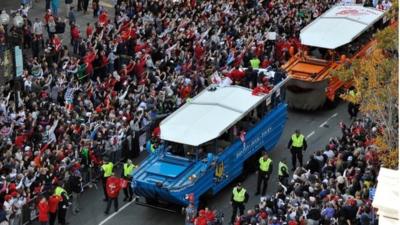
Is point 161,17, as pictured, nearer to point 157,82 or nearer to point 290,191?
point 157,82

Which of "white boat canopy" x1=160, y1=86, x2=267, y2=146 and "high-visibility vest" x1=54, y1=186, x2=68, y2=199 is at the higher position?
"white boat canopy" x1=160, y1=86, x2=267, y2=146

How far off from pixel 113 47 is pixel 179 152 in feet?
30.7

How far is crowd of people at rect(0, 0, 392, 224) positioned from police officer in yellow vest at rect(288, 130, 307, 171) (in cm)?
128

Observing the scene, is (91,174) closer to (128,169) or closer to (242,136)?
(128,169)

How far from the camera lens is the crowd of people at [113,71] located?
87.4 feet

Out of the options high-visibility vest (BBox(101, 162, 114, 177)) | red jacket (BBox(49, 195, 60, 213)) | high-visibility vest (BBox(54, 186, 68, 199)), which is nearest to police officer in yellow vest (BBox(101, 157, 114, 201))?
high-visibility vest (BBox(101, 162, 114, 177))

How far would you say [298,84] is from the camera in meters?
32.4

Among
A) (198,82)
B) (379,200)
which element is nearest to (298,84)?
(198,82)

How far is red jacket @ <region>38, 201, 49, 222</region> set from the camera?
24172 mm

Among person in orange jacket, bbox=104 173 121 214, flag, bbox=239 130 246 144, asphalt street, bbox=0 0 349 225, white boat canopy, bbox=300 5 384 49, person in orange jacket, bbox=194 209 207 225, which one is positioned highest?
white boat canopy, bbox=300 5 384 49

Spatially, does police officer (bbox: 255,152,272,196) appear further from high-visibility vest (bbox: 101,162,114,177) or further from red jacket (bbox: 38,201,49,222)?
red jacket (bbox: 38,201,49,222)

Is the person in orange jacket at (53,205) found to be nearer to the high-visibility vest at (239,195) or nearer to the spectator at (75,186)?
the spectator at (75,186)

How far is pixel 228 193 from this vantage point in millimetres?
27484

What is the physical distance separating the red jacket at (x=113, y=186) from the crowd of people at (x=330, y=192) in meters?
3.77
